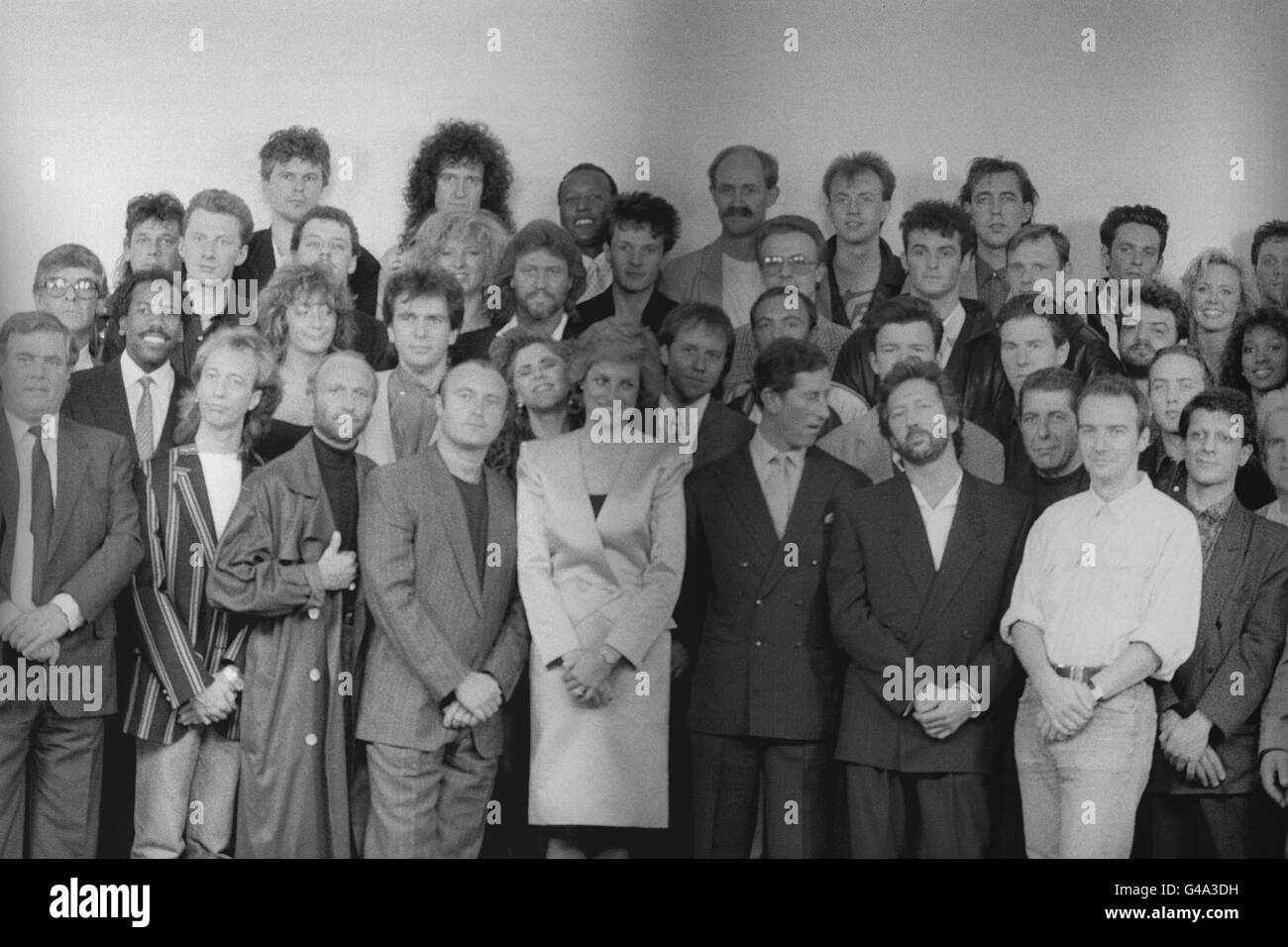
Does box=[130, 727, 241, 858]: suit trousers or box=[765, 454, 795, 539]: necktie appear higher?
box=[765, 454, 795, 539]: necktie

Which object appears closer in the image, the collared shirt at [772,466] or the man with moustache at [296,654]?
the man with moustache at [296,654]

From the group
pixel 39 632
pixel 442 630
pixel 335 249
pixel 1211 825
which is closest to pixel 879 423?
pixel 442 630

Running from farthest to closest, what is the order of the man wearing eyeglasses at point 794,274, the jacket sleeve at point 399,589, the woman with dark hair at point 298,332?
Answer: the man wearing eyeglasses at point 794,274 → the woman with dark hair at point 298,332 → the jacket sleeve at point 399,589

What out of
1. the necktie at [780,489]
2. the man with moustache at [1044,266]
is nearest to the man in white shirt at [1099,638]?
the man with moustache at [1044,266]

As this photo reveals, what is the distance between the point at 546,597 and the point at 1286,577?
1.99 metres

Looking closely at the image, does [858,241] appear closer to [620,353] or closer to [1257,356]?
[620,353]

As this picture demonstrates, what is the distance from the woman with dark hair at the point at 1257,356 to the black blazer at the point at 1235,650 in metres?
0.36

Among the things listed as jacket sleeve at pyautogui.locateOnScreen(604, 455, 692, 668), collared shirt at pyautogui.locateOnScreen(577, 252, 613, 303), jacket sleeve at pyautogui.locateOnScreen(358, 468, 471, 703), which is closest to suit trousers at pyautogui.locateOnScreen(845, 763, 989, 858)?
jacket sleeve at pyautogui.locateOnScreen(604, 455, 692, 668)

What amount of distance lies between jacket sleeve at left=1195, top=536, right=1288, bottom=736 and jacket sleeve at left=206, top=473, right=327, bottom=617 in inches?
94.0

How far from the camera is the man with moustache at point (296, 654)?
4.55m

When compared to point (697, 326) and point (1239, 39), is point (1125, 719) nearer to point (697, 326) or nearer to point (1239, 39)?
point (697, 326)

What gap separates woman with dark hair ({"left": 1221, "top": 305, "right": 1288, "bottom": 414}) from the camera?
4820 mm

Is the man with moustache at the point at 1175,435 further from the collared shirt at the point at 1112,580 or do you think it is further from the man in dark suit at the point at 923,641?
the man in dark suit at the point at 923,641

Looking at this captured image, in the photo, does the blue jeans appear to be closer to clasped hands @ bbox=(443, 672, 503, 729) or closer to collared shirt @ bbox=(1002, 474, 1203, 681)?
collared shirt @ bbox=(1002, 474, 1203, 681)
